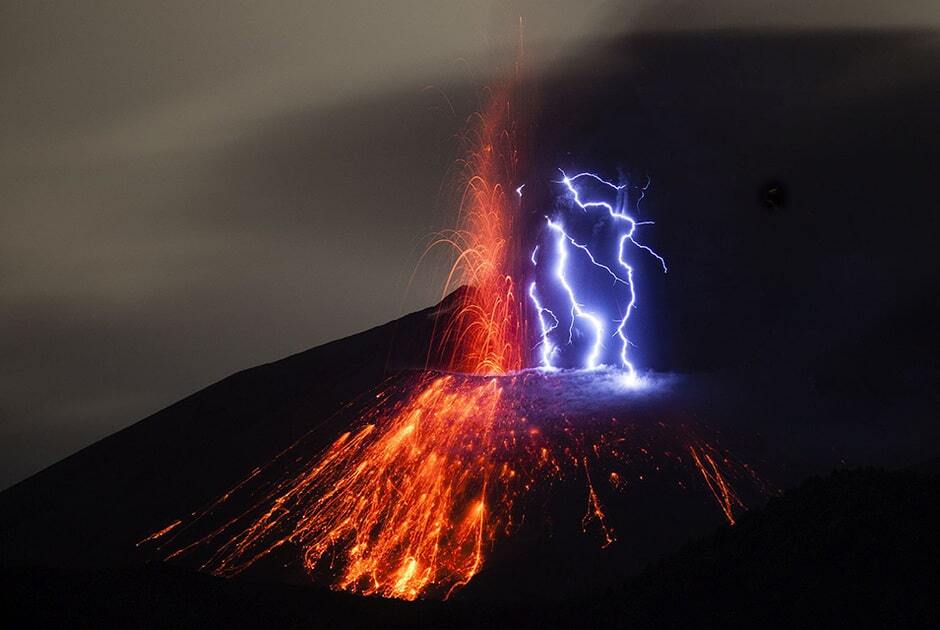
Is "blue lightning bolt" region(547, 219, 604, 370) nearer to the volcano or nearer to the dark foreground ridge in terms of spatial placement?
the volcano

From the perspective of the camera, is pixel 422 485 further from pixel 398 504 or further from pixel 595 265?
pixel 595 265

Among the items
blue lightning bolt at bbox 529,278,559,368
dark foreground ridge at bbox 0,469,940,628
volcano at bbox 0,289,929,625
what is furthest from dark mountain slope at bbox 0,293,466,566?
dark foreground ridge at bbox 0,469,940,628

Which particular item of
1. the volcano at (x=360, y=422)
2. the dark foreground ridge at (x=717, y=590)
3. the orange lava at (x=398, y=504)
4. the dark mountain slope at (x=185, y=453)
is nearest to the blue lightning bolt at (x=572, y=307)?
the volcano at (x=360, y=422)

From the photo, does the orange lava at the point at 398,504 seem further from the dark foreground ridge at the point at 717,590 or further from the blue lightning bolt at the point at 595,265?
the blue lightning bolt at the point at 595,265

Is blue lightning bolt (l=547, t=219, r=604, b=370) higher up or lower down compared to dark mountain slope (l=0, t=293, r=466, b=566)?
higher up

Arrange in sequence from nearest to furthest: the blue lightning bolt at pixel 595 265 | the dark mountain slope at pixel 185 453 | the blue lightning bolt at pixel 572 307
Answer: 1. the blue lightning bolt at pixel 572 307
2. the blue lightning bolt at pixel 595 265
3. the dark mountain slope at pixel 185 453

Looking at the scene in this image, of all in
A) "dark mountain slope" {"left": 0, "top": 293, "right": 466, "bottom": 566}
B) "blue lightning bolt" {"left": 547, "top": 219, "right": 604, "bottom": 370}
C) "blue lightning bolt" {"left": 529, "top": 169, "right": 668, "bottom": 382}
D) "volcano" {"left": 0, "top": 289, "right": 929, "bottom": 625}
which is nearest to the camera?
"volcano" {"left": 0, "top": 289, "right": 929, "bottom": 625}
